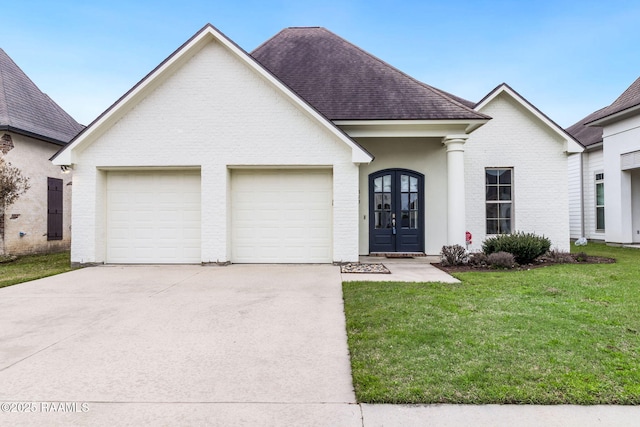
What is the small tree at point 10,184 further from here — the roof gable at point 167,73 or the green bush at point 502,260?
the green bush at point 502,260

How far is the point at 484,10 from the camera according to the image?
55.7 feet

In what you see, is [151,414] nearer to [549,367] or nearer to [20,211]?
[549,367]

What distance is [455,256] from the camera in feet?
32.6

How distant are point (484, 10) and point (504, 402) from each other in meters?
18.8

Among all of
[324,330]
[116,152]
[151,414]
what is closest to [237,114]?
[116,152]

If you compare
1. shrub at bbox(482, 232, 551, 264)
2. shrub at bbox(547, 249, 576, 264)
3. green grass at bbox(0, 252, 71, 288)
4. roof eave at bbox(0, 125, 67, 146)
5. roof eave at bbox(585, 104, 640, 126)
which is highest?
roof eave at bbox(585, 104, 640, 126)

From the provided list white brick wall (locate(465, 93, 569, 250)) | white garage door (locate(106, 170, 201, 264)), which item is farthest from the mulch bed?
white garage door (locate(106, 170, 201, 264))

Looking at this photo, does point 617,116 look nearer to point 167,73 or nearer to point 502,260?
point 502,260

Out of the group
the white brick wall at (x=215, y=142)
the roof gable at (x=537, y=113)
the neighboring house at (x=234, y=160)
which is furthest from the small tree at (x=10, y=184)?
the roof gable at (x=537, y=113)

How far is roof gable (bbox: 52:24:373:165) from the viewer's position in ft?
32.1

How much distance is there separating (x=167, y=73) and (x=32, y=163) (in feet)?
25.3

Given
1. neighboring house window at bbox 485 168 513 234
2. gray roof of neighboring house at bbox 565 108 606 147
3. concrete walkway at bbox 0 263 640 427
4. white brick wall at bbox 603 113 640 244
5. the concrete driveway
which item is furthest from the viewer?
gray roof of neighboring house at bbox 565 108 606 147

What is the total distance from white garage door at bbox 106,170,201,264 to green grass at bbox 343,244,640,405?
19.2 feet

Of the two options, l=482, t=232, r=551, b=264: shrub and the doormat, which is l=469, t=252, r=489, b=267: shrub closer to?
l=482, t=232, r=551, b=264: shrub
